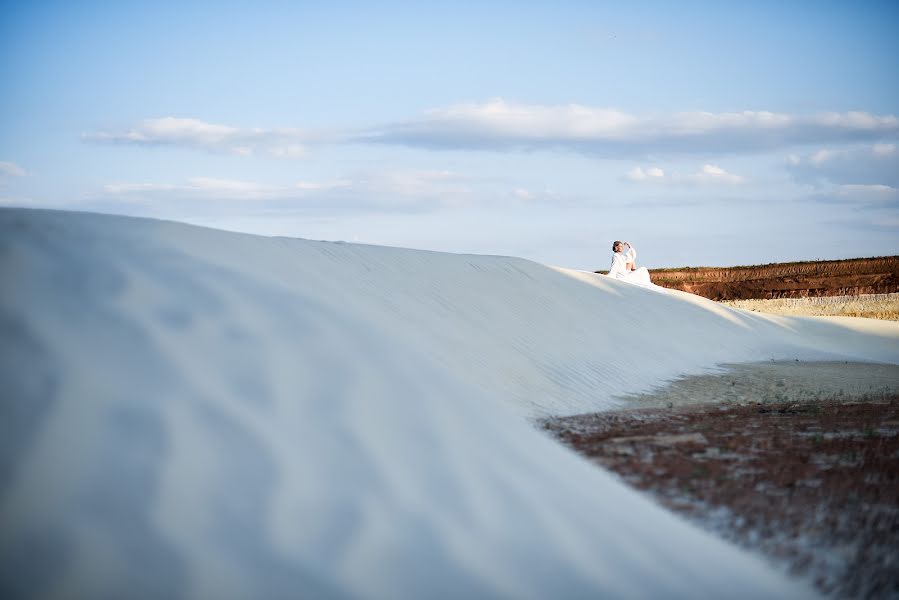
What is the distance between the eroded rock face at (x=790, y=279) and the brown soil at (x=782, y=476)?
60.6 ft

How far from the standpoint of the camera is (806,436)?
18.7 feet

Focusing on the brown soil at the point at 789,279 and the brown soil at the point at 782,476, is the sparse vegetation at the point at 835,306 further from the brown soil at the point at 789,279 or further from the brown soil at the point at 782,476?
the brown soil at the point at 782,476

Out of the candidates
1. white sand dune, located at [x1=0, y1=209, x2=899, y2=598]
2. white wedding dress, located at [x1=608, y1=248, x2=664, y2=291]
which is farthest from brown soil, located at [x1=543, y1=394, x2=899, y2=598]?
white wedding dress, located at [x1=608, y1=248, x2=664, y2=291]

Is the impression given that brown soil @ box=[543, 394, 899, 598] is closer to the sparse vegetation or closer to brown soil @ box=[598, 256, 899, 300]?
the sparse vegetation

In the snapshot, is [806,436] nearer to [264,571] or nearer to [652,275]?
[264,571]

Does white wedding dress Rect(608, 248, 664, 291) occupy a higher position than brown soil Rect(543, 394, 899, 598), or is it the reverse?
white wedding dress Rect(608, 248, 664, 291)

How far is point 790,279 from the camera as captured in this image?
25.1 metres

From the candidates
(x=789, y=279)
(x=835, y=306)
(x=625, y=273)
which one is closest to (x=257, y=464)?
(x=625, y=273)

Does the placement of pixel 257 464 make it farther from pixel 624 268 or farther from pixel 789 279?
pixel 789 279

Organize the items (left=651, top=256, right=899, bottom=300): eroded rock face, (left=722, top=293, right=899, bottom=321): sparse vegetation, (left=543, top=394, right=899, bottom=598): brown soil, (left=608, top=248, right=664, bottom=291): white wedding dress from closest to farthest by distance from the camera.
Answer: (left=543, top=394, right=899, bottom=598): brown soil, (left=608, top=248, right=664, bottom=291): white wedding dress, (left=722, top=293, right=899, bottom=321): sparse vegetation, (left=651, top=256, right=899, bottom=300): eroded rock face

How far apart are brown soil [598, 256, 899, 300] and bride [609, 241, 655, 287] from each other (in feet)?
30.2

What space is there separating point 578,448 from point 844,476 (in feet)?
5.19

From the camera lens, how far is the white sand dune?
2.78 meters

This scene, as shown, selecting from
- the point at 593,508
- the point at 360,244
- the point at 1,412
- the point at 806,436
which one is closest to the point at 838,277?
the point at 360,244
